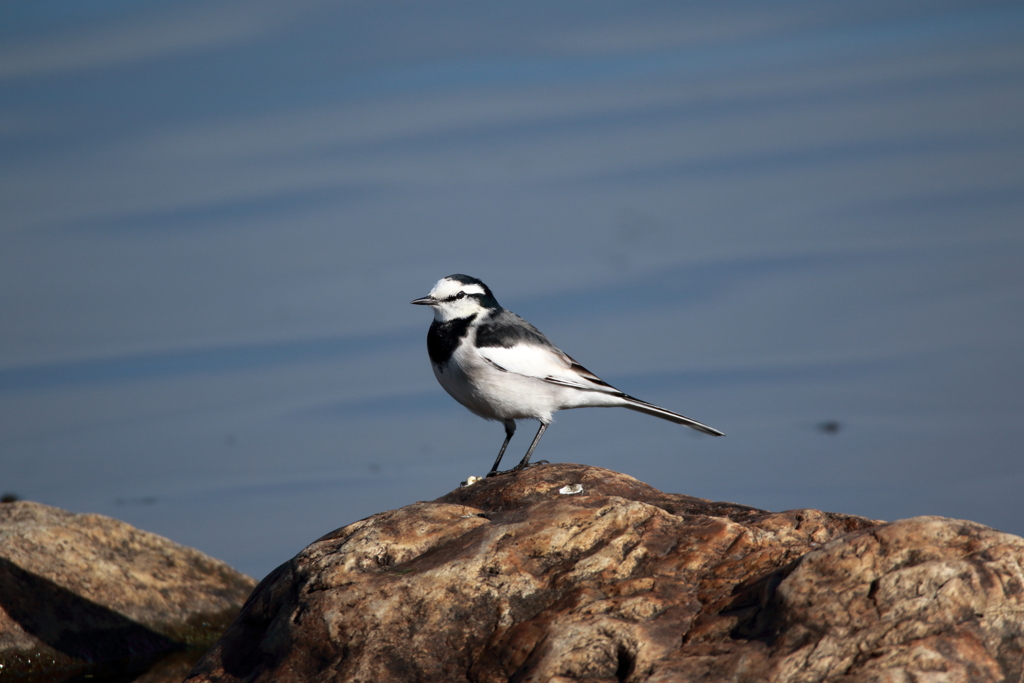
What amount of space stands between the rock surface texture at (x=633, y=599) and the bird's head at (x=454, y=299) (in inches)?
144

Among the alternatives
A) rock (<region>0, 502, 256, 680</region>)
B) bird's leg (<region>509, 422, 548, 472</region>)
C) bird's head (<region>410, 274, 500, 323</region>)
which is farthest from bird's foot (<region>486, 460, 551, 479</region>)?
rock (<region>0, 502, 256, 680</region>)

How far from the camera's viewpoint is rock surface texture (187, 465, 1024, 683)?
493 centimetres

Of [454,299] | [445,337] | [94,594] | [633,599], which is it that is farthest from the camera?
[94,594]

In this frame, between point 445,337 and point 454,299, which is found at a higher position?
point 454,299

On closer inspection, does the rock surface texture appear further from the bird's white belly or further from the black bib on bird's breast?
the black bib on bird's breast

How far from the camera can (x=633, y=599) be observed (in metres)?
5.71

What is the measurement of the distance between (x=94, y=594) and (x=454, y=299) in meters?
5.51

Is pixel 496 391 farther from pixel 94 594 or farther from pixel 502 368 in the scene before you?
pixel 94 594

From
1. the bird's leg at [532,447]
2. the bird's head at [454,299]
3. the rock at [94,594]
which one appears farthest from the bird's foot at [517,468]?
the rock at [94,594]

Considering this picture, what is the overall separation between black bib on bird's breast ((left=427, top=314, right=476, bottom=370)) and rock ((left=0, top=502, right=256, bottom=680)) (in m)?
4.62

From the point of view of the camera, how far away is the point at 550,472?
830 cm

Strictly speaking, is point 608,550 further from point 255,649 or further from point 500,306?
point 500,306

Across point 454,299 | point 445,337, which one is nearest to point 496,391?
point 445,337

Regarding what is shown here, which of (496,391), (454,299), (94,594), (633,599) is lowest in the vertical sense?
(94,594)
